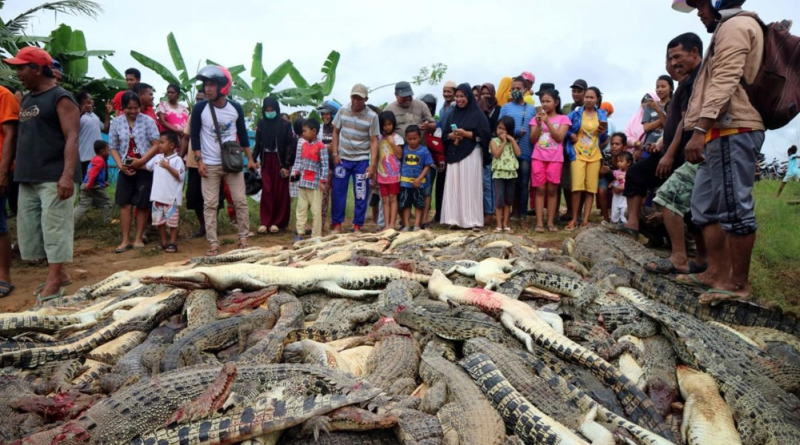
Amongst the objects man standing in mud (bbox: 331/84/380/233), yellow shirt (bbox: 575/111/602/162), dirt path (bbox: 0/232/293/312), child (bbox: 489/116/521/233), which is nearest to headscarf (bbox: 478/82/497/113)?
child (bbox: 489/116/521/233)

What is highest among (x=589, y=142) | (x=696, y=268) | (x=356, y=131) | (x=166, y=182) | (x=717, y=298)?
(x=356, y=131)

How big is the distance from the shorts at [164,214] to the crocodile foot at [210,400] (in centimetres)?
530

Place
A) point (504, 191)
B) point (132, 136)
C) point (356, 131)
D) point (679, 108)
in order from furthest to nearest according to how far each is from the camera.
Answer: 1. point (504, 191)
2. point (356, 131)
3. point (132, 136)
4. point (679, 108)

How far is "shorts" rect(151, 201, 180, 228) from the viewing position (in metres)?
7.19

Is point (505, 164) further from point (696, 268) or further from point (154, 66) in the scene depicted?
point (154, 66)

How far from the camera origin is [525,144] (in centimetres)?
838

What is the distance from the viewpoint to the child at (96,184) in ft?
25.4

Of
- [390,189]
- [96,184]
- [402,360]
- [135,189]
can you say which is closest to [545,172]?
[390,189]

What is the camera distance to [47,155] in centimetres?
492

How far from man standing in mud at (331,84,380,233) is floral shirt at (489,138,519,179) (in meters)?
1.93

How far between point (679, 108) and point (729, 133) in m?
1.15

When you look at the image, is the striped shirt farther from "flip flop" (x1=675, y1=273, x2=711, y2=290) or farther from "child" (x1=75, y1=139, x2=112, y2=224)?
"flip flop" (x1=675, y1=273, x2=711, y2=290)

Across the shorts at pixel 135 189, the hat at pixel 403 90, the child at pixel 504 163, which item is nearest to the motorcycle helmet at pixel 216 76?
the shorts at pixel 135 189

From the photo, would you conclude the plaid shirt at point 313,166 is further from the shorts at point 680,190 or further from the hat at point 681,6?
the hat at point 681,6
